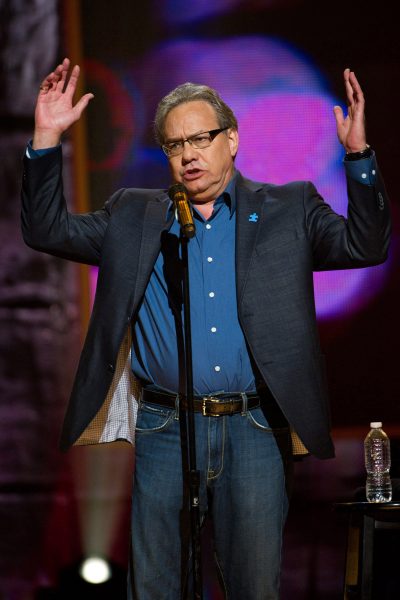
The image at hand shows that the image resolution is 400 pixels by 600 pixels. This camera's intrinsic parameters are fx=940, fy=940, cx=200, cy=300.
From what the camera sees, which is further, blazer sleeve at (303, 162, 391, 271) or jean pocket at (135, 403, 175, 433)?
jean pocket at (135, 403, 175, 433)

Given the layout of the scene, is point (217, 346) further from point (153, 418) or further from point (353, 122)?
point (353, 122)

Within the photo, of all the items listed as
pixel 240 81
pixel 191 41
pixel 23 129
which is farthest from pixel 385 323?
pixel 23 129

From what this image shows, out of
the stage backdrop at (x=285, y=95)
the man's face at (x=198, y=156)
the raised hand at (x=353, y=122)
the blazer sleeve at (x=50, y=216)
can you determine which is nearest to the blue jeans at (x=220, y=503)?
the blazer sleeve at (x=50, y=216)

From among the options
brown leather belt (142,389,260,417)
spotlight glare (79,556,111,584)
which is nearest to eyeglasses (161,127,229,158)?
brown leather belt (142,389,260,417)

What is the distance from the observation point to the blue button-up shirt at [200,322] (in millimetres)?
2557

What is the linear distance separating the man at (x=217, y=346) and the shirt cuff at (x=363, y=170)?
0.10 feet

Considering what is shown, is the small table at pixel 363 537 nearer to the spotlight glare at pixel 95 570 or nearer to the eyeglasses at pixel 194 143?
the spotlight glare at pixel 95 570

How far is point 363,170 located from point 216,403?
727 mm

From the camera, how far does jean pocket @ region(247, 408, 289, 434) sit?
8.37 ft

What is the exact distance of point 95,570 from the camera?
4043 mm

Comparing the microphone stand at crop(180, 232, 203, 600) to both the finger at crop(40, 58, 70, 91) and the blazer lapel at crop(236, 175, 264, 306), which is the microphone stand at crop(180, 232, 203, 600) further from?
the finger at crop(40, 58, 70, 91)

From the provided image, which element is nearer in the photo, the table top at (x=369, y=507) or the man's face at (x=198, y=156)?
the man's face at (x=198, y=156)

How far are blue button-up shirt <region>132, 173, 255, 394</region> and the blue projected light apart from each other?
1341mm

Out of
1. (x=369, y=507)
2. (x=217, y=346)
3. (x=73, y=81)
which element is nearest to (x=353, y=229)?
(x=217, y=346)
